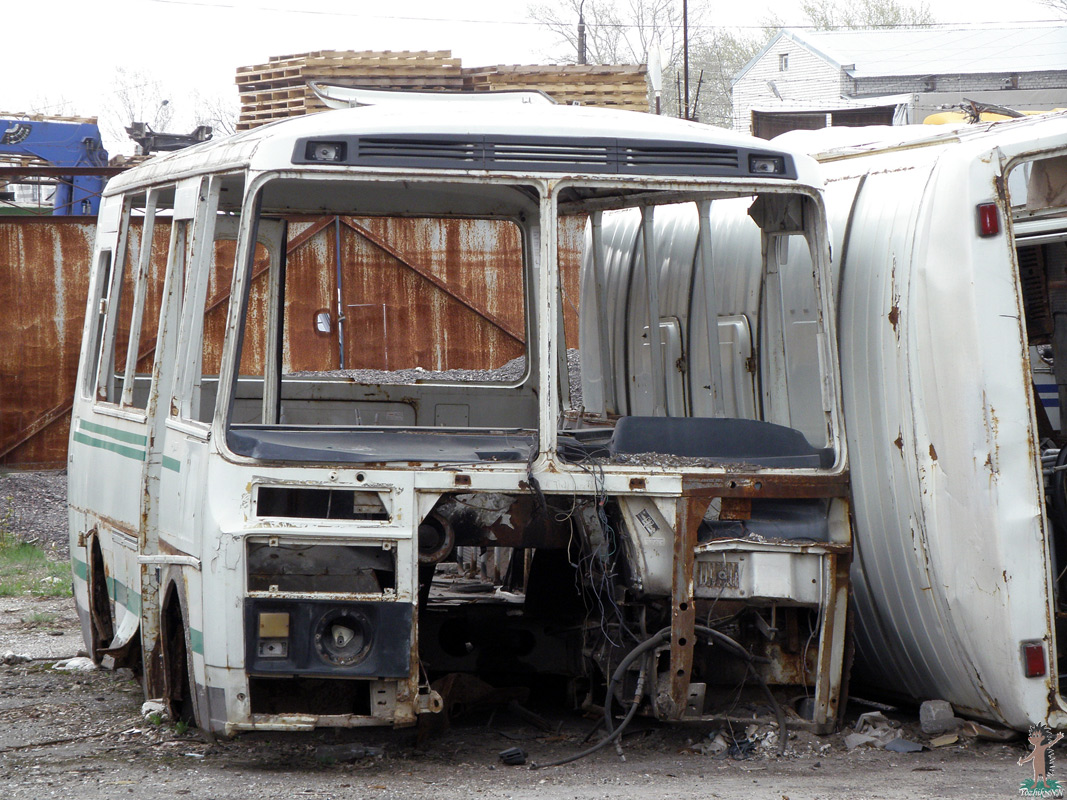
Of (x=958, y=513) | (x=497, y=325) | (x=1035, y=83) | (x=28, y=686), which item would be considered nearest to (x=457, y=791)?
(x=958, y=513)

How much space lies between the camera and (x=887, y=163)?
553cm

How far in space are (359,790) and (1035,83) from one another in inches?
1240

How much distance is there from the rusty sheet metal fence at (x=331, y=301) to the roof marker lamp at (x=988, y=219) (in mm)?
8410

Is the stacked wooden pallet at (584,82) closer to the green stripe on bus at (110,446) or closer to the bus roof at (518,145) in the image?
the green stripe on bus at (110,446)

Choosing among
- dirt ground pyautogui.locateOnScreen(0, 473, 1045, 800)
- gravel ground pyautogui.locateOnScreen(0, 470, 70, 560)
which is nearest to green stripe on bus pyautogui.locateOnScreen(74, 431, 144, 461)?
dirt ground pyautogui.locateOnScreen(0, 473, 1045, 800)

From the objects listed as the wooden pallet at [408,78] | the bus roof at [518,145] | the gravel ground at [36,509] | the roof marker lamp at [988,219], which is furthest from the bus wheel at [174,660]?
the wooden pallet at [408,78]

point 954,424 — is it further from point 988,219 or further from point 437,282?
point 437,282

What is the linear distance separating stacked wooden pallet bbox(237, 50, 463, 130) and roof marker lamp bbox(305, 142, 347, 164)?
11401 millimetres

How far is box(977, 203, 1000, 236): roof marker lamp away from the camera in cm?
480

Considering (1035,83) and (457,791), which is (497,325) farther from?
(1035,83)

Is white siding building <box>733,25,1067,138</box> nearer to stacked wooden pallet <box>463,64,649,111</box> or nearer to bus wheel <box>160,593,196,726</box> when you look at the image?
stacked wooden pallet <box>463,64,649,111</box>

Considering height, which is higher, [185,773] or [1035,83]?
[1035,83]

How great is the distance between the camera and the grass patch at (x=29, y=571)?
31.6 feet

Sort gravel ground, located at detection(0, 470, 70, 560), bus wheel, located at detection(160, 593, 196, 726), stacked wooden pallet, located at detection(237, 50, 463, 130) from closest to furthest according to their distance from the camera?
bus wheel, located at detection(160, 593, 196, 726), gravel ground, located at detection(0, 470, 70, 560), stacked wooden pallet, located at detection(237, 50, 463, 130)
